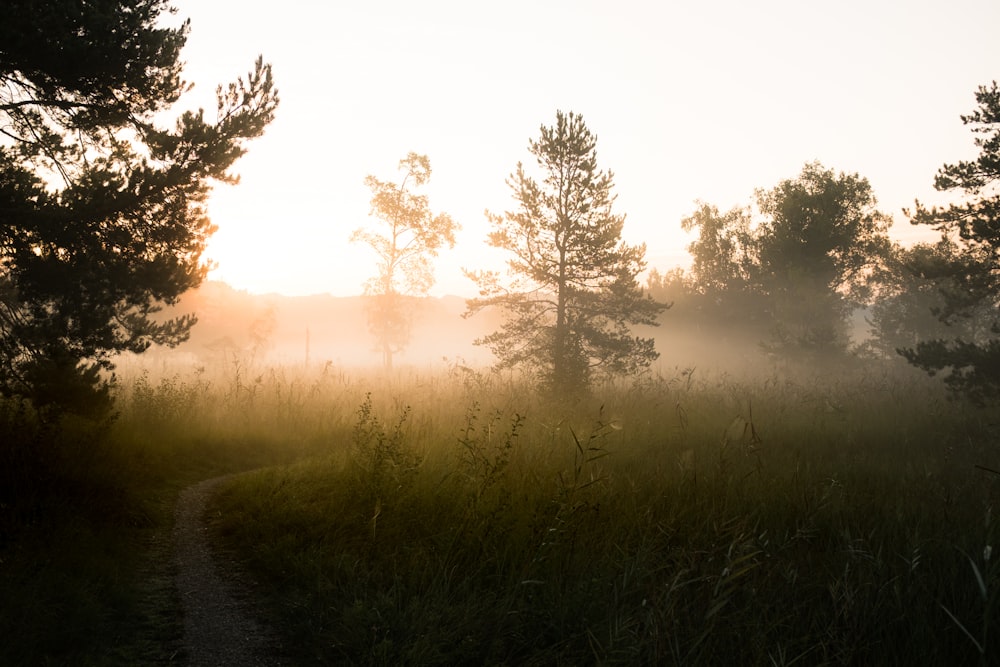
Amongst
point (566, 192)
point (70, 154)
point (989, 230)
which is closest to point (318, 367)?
point (566, 192)

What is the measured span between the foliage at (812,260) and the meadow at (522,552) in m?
20.4

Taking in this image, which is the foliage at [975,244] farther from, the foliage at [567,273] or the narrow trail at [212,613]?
the narrow trail at [212,613]

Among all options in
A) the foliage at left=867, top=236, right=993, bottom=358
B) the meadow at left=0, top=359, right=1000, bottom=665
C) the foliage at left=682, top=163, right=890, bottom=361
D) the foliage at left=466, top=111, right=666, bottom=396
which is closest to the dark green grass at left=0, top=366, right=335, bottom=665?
the meadow at left=0, top=359, right=1000, bottom=665

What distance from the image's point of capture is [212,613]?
441cm

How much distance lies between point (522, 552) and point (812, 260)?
28.4 meters

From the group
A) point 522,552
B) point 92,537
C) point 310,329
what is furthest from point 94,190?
point 310,329

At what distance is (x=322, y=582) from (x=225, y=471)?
18.7ft

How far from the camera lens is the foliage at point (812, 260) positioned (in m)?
27.7

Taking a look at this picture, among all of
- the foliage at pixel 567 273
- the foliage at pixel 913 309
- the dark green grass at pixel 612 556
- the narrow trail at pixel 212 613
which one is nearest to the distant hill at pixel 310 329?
the foliage at pixel 567 273

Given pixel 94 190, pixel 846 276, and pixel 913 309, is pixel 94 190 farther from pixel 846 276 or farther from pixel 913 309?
pixel 913 309

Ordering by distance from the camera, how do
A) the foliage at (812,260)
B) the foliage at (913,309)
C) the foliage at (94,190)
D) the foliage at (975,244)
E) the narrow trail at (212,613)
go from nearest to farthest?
the narrow trail at (212,613) → the foliage at (94,190) → the foliage at (975,244) → the foliage at (812,260) → the foliage at (913,309)

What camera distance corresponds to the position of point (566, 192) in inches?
621

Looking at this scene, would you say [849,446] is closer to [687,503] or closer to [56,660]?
[687,503]

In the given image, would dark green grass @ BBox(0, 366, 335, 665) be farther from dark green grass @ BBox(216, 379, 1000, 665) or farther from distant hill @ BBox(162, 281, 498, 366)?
distant hill @ BBox(162, 281, 498, 366)
